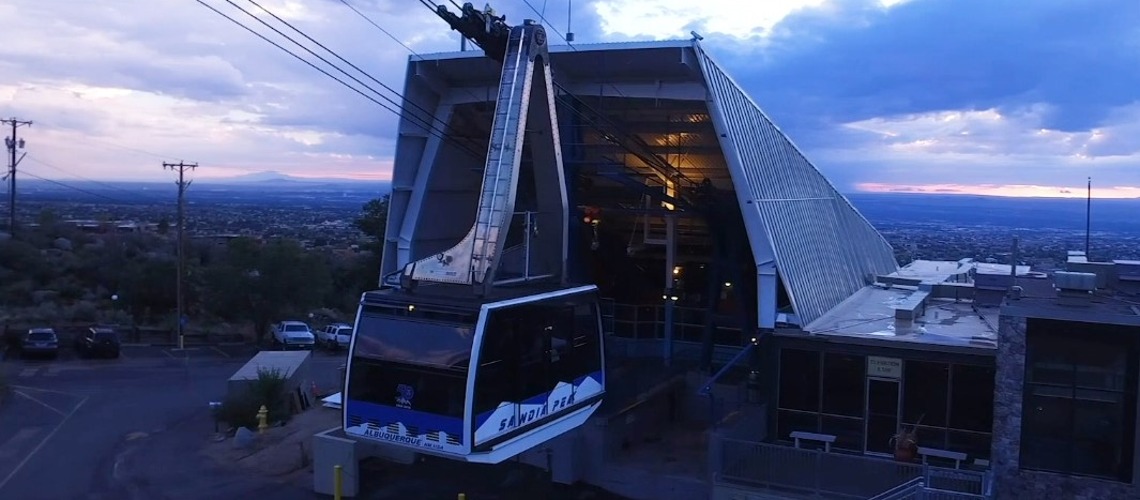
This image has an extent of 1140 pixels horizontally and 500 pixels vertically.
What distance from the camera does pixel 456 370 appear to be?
12.1 metres

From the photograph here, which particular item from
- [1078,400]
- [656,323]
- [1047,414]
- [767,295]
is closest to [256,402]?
[656,323]

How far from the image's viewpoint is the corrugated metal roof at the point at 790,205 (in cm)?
1930

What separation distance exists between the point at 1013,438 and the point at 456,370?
9.01 m

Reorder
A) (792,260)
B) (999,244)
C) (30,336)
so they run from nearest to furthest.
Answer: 1. (792,260)
2. (30,336)
3. (999,244)

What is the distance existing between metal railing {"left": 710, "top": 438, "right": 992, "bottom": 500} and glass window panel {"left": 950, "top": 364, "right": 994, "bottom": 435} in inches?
95.4

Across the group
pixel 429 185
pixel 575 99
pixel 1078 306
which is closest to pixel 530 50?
pixel 575 99

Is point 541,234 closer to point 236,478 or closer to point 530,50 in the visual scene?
point 530,50

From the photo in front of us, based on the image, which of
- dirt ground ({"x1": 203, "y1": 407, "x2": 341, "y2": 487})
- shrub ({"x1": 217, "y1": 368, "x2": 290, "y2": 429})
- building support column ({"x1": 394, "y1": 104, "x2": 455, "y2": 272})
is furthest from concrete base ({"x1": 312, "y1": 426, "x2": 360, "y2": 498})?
shrub ({"x1": 217, "y1": 368, "x2": 290, "y2": 429})

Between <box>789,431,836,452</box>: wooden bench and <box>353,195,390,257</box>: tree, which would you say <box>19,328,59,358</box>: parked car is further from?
<box>789,431,836,452</box>: wooden bench

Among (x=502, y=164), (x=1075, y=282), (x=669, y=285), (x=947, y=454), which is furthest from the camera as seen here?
(x=669, y=285)

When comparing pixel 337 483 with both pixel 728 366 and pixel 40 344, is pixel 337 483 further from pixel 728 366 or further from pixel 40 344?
pixel 40 344

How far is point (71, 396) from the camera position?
26.8 m

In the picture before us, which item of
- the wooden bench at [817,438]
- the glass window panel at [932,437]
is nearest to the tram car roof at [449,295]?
the wooden bench at [817,438]

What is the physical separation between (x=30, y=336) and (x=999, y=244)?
54878 mm
